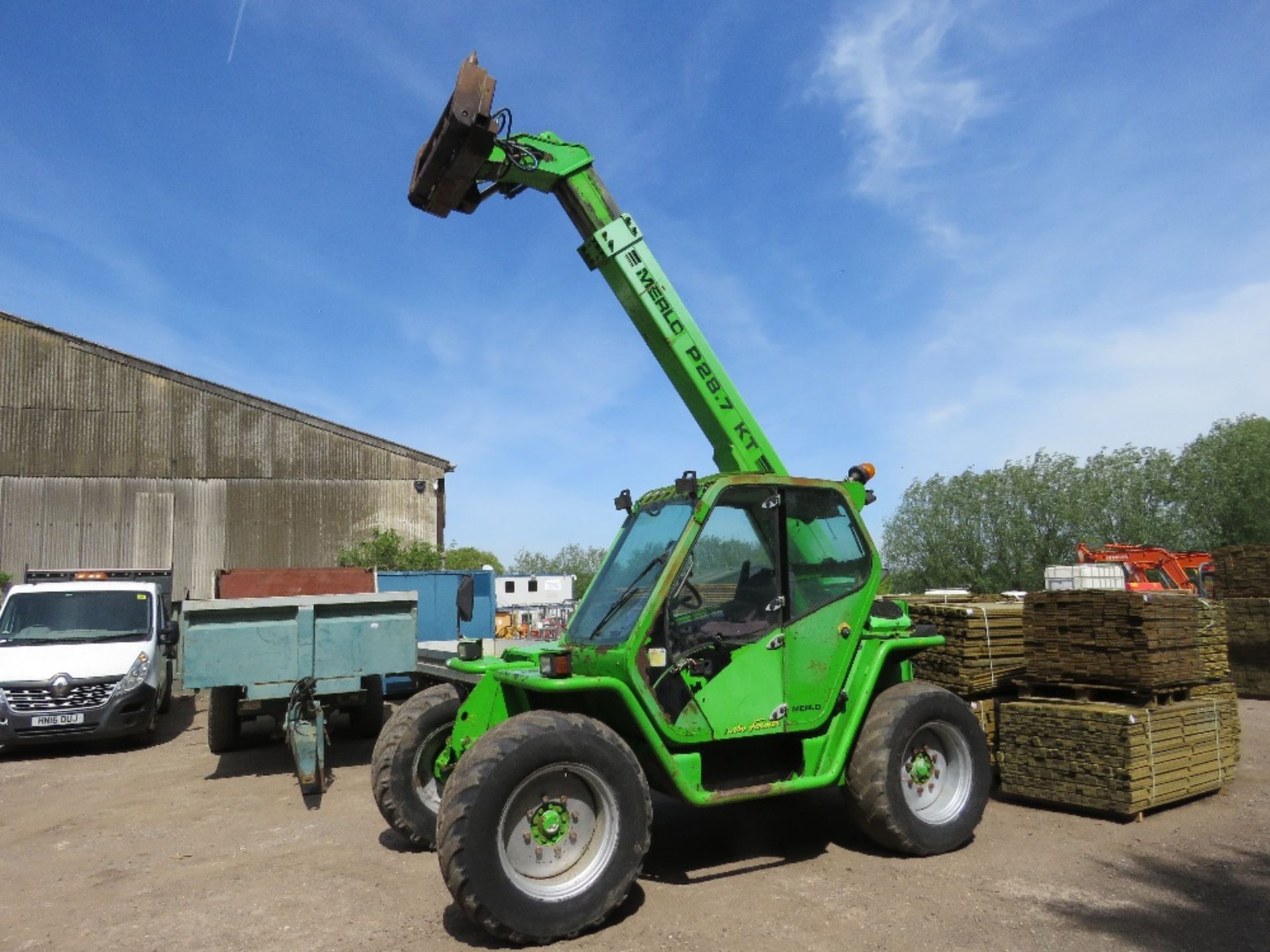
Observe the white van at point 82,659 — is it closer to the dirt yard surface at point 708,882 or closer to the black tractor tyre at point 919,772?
the dirt yard surface at point 708,882

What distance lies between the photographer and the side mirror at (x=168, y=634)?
11788mm

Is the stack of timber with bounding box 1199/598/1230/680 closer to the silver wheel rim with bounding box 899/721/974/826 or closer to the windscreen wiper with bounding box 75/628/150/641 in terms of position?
the silver wheel rim with bounding box 899/721/974/826

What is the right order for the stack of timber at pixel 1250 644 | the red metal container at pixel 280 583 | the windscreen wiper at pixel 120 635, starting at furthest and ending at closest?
1. the red metal container at pixel 280 583
2. the stack of timber at pixel 1250 644
3. the windscreen wiper at pixel 120 635

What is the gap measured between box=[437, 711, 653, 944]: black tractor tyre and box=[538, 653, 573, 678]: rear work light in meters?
0.23

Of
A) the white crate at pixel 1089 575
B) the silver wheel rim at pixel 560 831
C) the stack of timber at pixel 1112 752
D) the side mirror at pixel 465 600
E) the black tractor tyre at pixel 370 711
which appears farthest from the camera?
the white crate at pixel 1089 575

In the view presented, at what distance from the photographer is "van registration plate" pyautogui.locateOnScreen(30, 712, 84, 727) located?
403 inches

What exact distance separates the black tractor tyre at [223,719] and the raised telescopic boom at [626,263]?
20.0 ft

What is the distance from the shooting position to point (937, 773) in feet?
20.3

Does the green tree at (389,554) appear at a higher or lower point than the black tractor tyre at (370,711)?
higher

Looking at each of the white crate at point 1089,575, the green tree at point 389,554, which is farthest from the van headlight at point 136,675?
the white crate at point 1089,575

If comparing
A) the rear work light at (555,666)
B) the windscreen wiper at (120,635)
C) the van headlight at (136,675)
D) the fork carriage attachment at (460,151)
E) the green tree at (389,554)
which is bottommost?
the van headlight at (136,675)

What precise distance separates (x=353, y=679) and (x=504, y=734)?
474 centimetres

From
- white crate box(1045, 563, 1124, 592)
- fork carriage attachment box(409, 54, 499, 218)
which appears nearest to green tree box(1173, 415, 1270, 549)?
white crate box(1045, 563, 1124, 592)

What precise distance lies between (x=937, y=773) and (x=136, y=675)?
9.39 m
